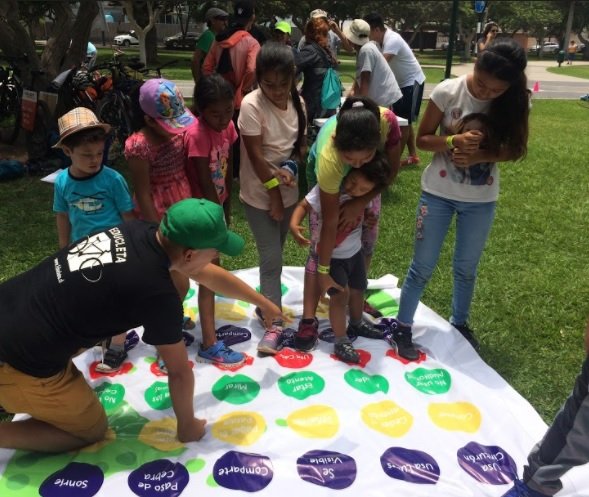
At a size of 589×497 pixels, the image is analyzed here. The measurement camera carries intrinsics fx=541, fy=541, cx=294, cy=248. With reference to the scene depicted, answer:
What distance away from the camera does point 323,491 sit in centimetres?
192

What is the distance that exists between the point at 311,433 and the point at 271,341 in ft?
2.09

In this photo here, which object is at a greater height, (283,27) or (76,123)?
(283,27)

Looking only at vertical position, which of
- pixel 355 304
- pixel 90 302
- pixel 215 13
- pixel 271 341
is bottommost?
pixel 271 341

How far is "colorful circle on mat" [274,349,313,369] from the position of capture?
8.66ft

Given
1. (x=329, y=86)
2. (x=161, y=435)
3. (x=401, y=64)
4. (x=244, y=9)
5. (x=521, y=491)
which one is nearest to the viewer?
(x=521, y=491)

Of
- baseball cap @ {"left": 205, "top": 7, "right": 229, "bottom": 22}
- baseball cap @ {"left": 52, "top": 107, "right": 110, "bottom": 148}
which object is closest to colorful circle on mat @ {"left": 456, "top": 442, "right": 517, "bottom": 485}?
baseball cap @ {"left": 52, "top": 107, "right": 110, "bottom": 148}

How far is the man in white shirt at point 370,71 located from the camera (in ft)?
17.4

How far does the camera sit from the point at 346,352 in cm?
268

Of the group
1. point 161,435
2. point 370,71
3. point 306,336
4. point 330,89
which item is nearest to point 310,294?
point 306,336

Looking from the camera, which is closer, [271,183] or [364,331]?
[271,183]

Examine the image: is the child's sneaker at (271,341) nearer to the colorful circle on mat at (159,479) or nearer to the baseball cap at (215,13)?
the colorful circle on mat at (159,479)

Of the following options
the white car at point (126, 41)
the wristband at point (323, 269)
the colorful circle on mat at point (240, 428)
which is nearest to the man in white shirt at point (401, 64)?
the wristband at point (323, 269)

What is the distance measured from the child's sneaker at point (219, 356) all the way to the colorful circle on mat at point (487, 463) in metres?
1.10

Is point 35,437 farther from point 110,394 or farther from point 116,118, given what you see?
point 116,118
